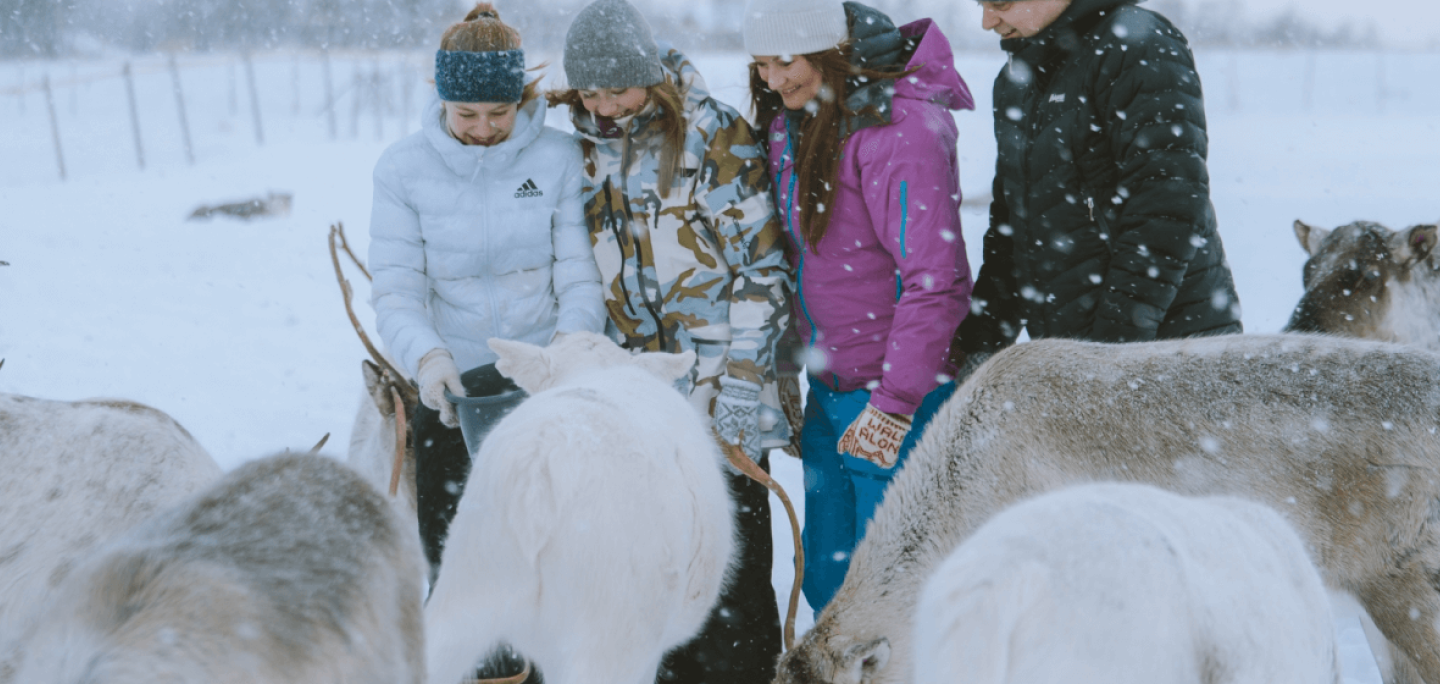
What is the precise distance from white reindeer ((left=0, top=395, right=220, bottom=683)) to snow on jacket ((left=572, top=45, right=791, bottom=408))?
1400 mm

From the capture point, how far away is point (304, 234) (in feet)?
41.9

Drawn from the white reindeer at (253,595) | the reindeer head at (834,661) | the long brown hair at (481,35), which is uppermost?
the long brown hair at (481,35)

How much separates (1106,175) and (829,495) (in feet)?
4.55

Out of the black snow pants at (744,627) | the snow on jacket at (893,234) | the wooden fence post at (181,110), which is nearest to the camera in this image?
the snow on jacket at (893,234)

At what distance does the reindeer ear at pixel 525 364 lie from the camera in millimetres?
2629

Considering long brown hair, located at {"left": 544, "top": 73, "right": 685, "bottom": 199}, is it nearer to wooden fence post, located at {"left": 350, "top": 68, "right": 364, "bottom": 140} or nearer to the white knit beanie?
the white knit beanie

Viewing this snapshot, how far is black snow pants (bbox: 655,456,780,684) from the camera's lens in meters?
3.19

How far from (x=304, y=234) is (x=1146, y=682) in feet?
43.6

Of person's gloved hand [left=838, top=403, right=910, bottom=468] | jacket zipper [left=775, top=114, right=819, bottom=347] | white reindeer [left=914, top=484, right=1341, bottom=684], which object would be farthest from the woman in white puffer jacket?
white reindeer [left=914, top=484, right=1341, bottom=684]

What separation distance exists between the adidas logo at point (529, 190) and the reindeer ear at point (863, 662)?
1.77 metres

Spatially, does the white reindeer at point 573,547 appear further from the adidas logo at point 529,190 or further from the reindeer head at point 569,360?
the adidas logo at point 529,190

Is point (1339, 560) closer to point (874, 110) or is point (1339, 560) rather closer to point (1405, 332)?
point (874, 110)

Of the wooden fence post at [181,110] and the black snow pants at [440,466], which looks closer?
the black snow pants at [440,466]

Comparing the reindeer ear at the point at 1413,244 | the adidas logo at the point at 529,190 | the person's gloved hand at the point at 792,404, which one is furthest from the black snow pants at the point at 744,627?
the reindeer ear at the point at 1413,244
